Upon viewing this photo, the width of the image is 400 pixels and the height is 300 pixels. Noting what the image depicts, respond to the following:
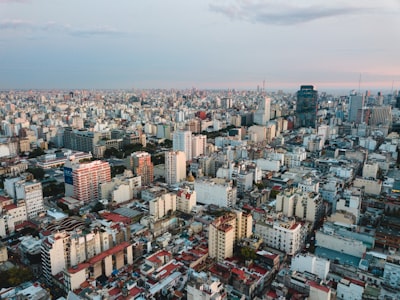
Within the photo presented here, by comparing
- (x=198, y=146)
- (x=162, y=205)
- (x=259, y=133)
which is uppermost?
(x=259, y=133)

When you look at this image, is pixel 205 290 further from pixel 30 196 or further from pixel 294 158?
pixel 294 158

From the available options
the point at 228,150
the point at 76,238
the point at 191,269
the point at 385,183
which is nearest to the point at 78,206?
the point at 76,238

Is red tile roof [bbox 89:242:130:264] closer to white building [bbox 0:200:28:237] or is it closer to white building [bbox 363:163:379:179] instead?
white building [bbox 0:200:28:237]

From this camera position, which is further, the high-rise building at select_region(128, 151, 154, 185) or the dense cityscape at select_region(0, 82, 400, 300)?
the high-rise building at select_region(128, 151, 154, 185)

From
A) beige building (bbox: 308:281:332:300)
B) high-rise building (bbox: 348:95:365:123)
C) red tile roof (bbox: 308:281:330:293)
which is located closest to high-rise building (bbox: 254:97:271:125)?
high-rise building (bbox: 348:95:365:123)

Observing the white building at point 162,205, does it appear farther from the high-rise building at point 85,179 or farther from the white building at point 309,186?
the white building at point 309,186

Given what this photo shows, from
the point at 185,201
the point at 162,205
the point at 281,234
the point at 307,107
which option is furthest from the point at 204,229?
the point at 307,107
